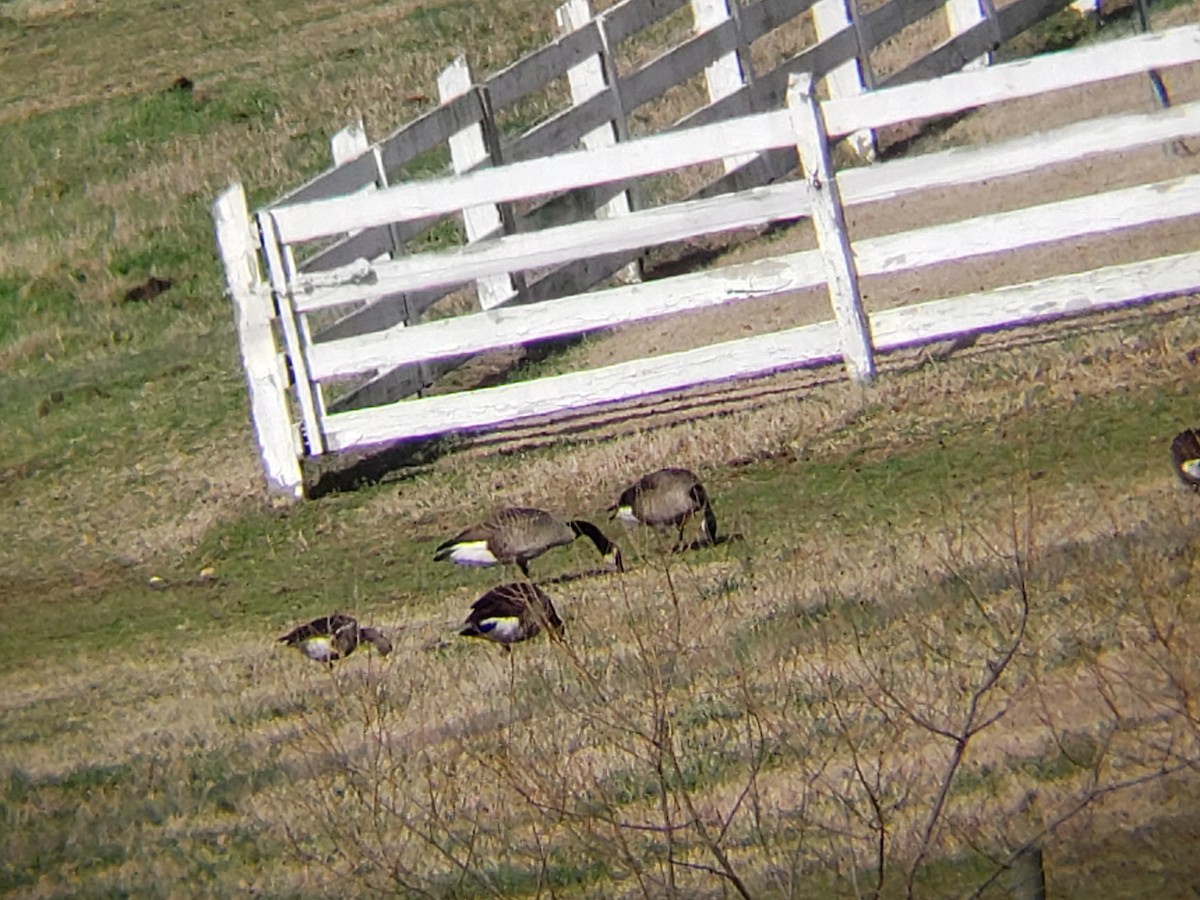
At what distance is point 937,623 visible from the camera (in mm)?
7035

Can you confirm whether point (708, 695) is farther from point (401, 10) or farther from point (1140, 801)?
point (401, 10)

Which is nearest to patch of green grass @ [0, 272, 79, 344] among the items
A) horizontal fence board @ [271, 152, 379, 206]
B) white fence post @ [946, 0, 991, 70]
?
horizontal fence board @ [271, 152, 379, 206]

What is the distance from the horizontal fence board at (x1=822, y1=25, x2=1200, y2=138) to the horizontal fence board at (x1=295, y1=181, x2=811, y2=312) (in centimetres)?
61

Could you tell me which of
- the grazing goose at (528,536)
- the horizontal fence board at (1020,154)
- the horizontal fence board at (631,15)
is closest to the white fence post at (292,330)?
the grazing goose at (528,536)

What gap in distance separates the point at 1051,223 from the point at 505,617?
11.3 feet

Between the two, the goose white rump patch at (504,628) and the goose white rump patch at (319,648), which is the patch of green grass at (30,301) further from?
the goose white rump patch at (504,628)

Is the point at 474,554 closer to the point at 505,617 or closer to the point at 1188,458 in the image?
the point at 505,617

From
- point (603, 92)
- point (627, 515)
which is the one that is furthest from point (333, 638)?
point (603, 92)

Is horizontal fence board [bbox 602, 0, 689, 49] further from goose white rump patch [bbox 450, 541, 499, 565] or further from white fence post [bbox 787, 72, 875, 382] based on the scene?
goose white rump patch [bbox 450, 541, 499, 565]

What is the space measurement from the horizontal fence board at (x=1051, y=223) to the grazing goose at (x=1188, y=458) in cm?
185

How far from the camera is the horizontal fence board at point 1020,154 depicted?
9180 mm

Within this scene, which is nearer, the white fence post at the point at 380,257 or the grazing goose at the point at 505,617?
the grazing goose at the point at 505,617

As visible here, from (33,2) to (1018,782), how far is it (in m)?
19.3

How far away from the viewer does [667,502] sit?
27.0 ft
